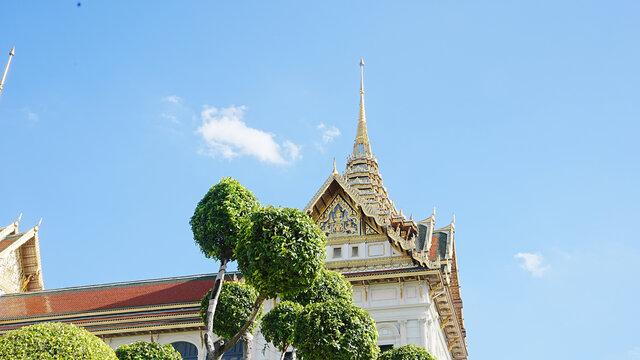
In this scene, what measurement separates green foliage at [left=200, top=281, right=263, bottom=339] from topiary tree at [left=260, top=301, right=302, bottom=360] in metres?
0.66

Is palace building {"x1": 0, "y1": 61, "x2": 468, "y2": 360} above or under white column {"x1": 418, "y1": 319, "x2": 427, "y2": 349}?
above

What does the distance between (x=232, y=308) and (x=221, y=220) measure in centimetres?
200

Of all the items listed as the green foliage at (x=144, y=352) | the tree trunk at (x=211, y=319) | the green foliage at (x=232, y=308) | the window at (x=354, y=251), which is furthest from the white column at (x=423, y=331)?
the green foliage at (x=144, y=352)

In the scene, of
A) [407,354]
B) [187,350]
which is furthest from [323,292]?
[187,350]

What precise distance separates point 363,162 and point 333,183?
11.0 meters

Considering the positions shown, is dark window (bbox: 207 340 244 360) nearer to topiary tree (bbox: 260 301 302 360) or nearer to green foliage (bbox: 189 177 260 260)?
topiary tree (bbox: 260 301 302 360)

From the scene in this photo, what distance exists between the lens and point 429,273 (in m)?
27.1

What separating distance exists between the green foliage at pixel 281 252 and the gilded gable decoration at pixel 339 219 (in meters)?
13.4

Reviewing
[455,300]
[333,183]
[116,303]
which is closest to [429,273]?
[333,183]

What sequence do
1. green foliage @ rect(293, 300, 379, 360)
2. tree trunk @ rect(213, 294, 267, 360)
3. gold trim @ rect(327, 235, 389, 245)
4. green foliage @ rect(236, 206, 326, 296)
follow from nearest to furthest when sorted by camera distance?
green foliage @ rect(236, 206, 326, 296) < green foliage @ rect(293, 300, 379, 360) < tree trunk @ rect(213, 294, 267, 360) < gold trim @ rect(327, 235, 389, 245)

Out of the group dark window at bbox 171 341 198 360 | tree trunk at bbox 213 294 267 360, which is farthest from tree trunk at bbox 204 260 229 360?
dark window at bbox 171 341 198 360

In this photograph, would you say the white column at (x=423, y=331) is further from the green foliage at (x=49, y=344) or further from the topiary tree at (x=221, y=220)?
the green foliage at (x=49, y=344)

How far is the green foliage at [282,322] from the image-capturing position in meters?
17.0

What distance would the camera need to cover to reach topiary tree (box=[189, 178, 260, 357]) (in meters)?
17.3
